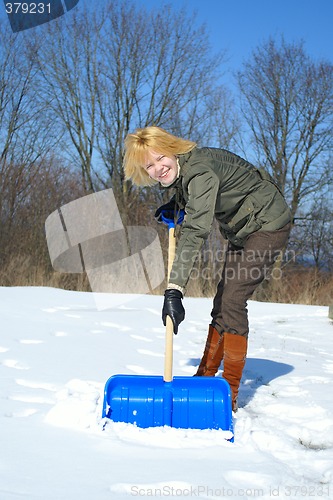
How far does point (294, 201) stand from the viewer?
15.5 metres

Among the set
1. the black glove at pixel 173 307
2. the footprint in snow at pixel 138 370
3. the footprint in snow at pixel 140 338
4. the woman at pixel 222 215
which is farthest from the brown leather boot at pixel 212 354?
the footprint in snow at pixel 140 338

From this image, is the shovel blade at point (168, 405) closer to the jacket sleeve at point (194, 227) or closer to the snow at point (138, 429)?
the snow at point (138, 429)

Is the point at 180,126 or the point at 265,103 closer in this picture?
the point at 180,126

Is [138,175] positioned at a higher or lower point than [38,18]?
lower

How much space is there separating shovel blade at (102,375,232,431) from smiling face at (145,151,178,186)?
35.7 inches

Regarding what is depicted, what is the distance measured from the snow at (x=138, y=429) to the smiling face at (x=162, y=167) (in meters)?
1.03

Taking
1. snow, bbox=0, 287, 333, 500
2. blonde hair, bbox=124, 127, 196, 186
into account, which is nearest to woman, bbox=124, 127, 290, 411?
blonde hair, bbox=124, 127, 196, 186

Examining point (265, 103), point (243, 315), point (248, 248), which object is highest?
point (265, 103)

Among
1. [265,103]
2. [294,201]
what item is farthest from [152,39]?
[294,201]

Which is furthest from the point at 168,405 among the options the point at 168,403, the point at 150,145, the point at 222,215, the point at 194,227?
the point at 150,145

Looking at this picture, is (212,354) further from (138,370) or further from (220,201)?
(220,201)

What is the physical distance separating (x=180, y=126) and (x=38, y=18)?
14.8 ft

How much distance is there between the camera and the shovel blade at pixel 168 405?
2090 millimetres

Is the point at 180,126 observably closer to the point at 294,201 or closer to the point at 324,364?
the point at 294,201
